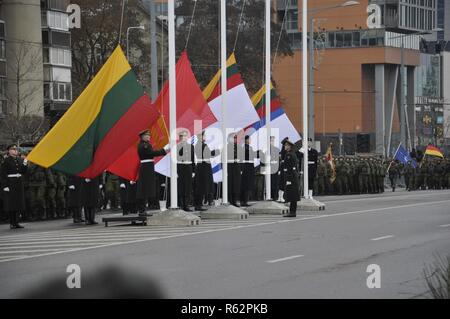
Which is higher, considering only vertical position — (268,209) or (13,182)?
(13,182)

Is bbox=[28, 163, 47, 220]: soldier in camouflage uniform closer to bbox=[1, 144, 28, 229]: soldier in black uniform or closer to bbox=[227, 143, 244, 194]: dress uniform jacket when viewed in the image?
bbox=[1, 144, 28, 229]: soldier in black uniform

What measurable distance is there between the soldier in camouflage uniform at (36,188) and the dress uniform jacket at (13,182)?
203 cm

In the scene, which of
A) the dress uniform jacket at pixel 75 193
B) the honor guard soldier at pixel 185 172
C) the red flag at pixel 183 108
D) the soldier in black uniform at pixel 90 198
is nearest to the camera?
the soldier in black uniform at pixel 90 198

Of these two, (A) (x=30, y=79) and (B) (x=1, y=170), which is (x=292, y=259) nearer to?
(B) (x=1, y=170)

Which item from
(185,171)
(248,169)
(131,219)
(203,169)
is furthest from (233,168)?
(131,219)

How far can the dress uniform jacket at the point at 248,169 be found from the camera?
30.3 meters

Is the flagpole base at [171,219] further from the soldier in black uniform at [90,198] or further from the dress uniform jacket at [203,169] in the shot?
the dress uniform jacket at [203,169]

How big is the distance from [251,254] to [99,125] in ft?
25.8

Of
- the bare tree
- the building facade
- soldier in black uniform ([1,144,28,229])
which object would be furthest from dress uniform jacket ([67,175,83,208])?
the building facade

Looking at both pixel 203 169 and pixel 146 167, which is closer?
pixel 146 167

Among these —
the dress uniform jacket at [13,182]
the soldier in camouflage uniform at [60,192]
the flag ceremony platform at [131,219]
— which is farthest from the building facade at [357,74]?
the flag ceremony platform at [131,219]

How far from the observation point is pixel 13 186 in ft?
78.3

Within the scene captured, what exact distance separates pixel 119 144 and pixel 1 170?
2.85 metres

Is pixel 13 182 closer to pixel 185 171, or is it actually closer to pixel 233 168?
pixel 185 171
